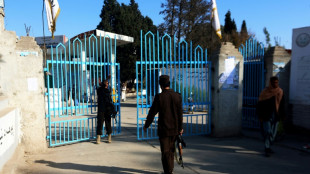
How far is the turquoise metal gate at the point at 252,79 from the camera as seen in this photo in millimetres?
7336

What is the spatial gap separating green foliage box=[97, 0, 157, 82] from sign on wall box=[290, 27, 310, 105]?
1732 cm

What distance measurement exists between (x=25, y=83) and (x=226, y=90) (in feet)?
16.6

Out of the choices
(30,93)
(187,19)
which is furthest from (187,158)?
(187,19)

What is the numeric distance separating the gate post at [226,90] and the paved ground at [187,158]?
42 cm

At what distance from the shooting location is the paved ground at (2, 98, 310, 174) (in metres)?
4.14

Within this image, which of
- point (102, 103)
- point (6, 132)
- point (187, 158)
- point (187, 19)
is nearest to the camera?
point (6, 132)

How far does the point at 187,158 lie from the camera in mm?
4766

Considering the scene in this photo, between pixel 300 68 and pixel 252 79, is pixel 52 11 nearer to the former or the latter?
pixel 252 79

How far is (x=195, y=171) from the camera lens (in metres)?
4.05

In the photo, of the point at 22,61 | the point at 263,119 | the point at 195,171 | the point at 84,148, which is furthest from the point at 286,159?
the point at 22,61

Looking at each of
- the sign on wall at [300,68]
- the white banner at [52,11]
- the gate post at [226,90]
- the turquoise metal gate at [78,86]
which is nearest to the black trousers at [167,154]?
the turquoise metal gate at [78,86]

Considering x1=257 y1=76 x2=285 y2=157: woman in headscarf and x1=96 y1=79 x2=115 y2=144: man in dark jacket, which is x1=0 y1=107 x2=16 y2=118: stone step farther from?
x1=257 y1=76 x2=285 y2=157: woman in headscarf

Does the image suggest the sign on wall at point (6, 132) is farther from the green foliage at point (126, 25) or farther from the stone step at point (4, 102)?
the green foliage at point (126, 25)

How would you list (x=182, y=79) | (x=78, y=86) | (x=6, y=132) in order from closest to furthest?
(x=6, y=132)
(x=78, y=86)
(x=182, y=79)
